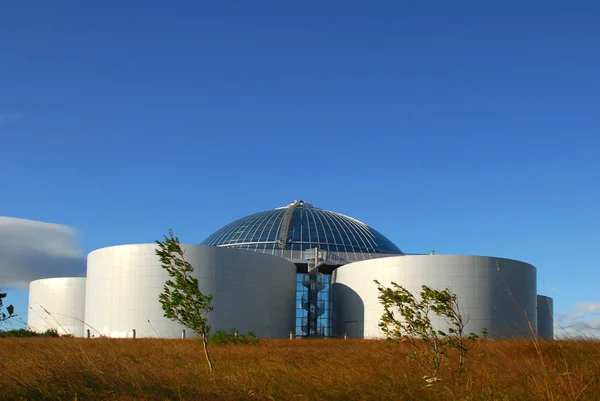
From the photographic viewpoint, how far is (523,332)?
48594mm

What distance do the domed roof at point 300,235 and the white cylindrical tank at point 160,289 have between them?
9.87 metres

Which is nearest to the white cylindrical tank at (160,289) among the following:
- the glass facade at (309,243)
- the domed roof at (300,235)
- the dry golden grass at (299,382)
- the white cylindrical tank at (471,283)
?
the glass facade at (309,243)

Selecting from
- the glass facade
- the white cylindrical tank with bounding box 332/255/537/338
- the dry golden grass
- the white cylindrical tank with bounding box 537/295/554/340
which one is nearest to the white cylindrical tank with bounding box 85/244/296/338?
the glass facade

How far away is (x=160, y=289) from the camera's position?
48.7 m

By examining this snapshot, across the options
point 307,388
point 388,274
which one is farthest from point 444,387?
point 388,274

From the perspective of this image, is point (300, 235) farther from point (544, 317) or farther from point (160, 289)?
point (544, 317)

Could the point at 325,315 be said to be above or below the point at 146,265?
below

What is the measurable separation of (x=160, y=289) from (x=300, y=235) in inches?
765

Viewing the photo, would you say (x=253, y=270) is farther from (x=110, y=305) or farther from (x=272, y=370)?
(x=272, y=370)

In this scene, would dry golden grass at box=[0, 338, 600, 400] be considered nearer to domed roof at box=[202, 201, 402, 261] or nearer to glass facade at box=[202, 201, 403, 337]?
glass facade at box=[202, 201, 403, 337]

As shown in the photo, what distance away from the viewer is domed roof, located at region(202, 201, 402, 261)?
63281 millimetres

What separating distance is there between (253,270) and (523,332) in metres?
22.0

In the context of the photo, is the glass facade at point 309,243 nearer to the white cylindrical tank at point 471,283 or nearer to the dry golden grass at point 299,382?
the white cylindrical tank at point 471,283

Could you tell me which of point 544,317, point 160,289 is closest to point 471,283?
point 544,317
